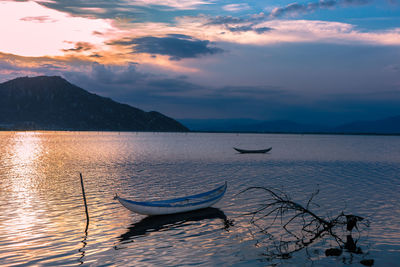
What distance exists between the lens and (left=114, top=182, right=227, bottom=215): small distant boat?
75.2ft

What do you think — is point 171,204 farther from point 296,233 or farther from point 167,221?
point 296,233

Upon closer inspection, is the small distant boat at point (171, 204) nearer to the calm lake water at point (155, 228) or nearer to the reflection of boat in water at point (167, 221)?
the reflection of boat in water at point (167, 221)

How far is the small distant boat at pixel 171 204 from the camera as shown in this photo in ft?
75.2

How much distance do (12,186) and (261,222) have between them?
1075 inches

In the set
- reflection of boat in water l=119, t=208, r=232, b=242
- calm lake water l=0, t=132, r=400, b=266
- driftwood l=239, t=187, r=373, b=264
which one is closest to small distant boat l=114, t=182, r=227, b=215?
reflection of boat in water l=119, t=208, r=232, b=242

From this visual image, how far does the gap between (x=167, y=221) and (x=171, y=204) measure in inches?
63.0

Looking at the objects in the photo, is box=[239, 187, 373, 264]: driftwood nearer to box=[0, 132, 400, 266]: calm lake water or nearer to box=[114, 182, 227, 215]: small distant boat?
box=[0, 132, 400, 266]: calm lake water

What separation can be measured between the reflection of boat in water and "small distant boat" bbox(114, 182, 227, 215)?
14.8 inches

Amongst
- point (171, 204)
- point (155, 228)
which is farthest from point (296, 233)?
point (171, 204)

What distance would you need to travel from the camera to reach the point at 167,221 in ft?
75.8

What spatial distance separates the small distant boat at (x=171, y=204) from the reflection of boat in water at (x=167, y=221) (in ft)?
1.24

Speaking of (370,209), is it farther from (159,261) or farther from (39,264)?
(39,264)

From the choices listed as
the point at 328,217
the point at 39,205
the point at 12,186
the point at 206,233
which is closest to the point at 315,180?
the point at 328,217

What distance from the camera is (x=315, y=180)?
45219 millimetres
